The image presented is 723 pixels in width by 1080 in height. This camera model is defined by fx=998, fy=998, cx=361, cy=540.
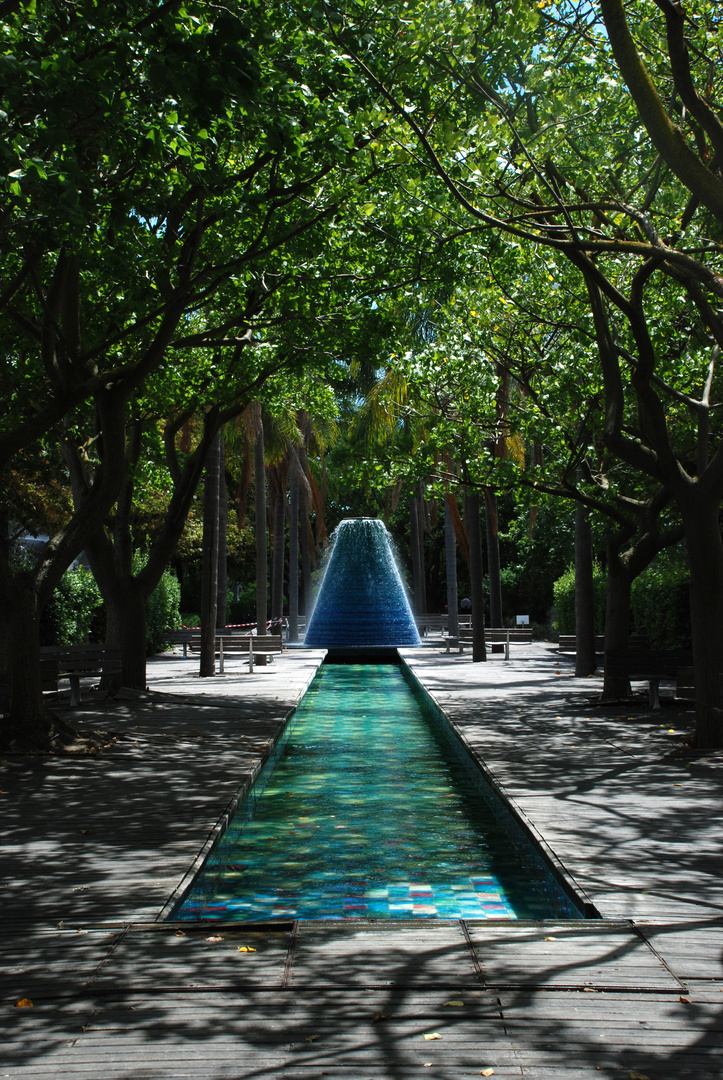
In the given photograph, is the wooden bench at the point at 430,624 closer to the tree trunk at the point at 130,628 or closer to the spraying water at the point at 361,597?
the spraying water at the point at 361,597

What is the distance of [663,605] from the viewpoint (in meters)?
19.8

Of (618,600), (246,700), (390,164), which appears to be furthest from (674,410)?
(246,700)

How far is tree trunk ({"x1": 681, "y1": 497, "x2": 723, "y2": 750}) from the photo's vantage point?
1010cm

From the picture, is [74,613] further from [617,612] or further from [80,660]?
[617,612]

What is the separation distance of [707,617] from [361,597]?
1142 inches

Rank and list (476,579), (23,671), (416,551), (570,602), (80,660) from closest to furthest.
Result: (23,671) → (80,660) → (476,579) → (570,602) → (416,551)

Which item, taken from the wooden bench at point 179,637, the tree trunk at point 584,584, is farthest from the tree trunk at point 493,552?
the wooden bench at point 179,637

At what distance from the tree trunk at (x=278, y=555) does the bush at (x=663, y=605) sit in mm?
16119

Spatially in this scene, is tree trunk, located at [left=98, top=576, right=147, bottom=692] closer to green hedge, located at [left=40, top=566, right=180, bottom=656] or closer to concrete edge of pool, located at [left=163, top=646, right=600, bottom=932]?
concrete edge of pool, located at [left=163, top=646, right=600, bottom=932]

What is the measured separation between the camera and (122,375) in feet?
37.9

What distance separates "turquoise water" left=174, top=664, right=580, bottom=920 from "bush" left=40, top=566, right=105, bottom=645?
1192 centimetres

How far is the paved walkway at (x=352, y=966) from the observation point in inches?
138

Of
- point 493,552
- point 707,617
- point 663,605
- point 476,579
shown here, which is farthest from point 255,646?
point 707,617

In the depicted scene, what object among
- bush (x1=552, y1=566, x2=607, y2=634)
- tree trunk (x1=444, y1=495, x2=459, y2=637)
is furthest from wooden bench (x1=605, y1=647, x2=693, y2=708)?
tree trunk (x1=444, y1=495, x2=459, y2=637)
